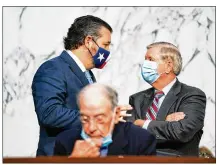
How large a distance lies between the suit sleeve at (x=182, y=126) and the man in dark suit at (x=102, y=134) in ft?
1.51

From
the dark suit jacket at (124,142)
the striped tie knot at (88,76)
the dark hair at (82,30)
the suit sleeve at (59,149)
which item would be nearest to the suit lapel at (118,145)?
the dark suit jacket at (124,142)

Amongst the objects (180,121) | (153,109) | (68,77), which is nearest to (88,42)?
(68,77)

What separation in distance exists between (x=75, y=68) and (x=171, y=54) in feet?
2.70

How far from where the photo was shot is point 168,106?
497 centimetres

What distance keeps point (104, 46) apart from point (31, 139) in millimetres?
1212

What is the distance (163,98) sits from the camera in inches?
199

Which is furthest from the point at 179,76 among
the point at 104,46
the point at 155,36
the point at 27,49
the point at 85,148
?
the point at 85,148

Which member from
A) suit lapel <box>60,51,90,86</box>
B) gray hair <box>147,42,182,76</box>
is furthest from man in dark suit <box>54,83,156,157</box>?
gray hair <box>147,42,182,76</box>

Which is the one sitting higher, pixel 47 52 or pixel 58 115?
pixel 47 52

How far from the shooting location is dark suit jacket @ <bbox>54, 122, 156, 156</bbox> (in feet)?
14.1

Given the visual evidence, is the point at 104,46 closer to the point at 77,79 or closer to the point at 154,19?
the point at 77,79

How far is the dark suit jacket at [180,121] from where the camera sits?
15.8 ft

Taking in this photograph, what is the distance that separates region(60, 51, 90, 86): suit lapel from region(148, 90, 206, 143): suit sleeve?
24.9 inches

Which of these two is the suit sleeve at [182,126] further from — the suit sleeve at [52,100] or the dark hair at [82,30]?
the dark hair at [82,30]
